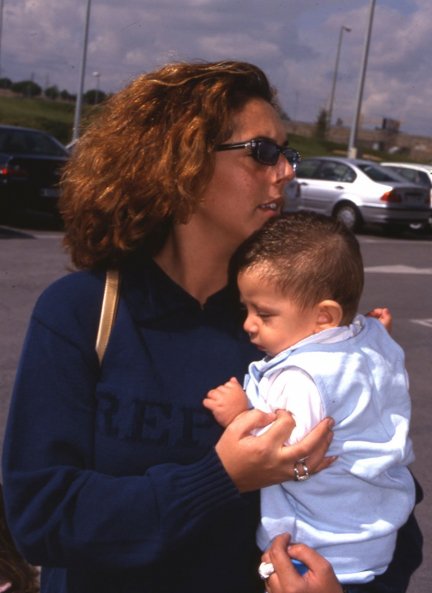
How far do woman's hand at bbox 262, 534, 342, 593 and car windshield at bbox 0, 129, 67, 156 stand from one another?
1480 centimetres

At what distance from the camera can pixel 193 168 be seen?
189 cm

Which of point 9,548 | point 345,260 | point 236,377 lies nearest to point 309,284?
point 345,260

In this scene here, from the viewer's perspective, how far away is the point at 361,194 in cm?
1928

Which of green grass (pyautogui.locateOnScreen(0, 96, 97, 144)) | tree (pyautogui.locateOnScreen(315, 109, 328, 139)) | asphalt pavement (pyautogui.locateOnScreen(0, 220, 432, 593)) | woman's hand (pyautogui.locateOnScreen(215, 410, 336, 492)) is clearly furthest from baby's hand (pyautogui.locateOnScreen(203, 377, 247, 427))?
tree (pyautogui.locateOnScreen(315, 109, 328, 139))

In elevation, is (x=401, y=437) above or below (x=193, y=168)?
below

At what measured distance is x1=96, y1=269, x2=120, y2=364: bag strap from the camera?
1.75 m

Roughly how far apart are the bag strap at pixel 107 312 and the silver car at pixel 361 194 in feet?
56.8

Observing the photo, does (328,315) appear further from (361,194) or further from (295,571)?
(361,194)

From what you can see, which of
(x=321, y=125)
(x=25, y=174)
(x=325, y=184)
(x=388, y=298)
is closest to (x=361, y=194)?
(x=325, y=184)

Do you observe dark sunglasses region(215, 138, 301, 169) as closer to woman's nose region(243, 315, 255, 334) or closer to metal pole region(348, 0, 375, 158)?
woman's nose region(243, 315, 255, 334)

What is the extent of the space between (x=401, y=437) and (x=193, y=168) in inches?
26.6

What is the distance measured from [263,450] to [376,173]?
18708 millimetres

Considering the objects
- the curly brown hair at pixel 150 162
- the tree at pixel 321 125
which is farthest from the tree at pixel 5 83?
the curly brown hair at pixel 150 162

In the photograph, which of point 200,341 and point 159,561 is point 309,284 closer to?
point 200,341
